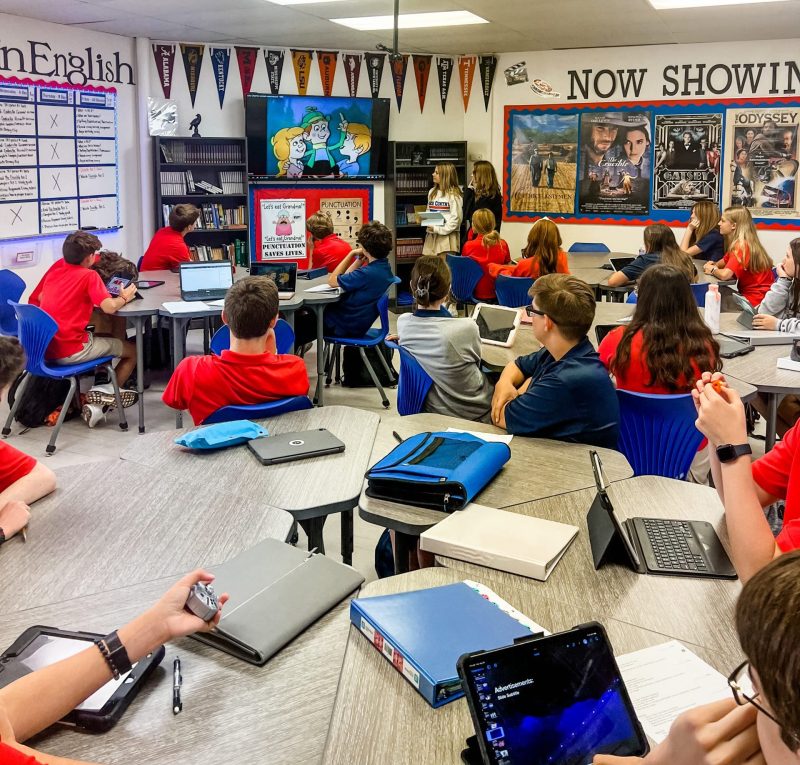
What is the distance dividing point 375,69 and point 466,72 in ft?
3.47

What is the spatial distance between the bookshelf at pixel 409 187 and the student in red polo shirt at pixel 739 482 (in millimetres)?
7855

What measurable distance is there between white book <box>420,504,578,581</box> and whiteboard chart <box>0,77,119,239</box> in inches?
235

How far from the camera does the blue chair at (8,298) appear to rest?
545 cm

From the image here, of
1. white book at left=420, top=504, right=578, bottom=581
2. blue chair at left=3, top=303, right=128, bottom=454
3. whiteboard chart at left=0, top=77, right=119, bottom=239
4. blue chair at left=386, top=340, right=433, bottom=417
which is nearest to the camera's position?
white book at left=420, top=504, right=578, bottom=581

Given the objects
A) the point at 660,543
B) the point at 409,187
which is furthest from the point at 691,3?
the point at 660,543

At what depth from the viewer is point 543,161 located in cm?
965

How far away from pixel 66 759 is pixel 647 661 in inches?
38.5

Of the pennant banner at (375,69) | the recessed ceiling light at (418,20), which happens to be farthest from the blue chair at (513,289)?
the pennant banner at (375,69)

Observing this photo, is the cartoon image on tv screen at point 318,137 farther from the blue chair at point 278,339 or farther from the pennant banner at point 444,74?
the blue chair at point 278,339

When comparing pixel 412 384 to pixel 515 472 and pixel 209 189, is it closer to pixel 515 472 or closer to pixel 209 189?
pixel 515 472

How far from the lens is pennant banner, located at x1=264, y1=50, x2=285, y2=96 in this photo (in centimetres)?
898

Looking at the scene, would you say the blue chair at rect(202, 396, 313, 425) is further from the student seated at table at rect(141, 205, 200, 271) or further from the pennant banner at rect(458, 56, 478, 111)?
the pennant banner at rect(458, 56, 478, 111)

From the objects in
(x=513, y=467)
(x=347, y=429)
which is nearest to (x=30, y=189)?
(x=347, y=429)

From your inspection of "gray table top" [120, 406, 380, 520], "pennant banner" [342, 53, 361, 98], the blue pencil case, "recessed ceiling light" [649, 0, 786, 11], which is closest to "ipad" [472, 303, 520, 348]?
"gray table top" [120, 406, 380, 520]
